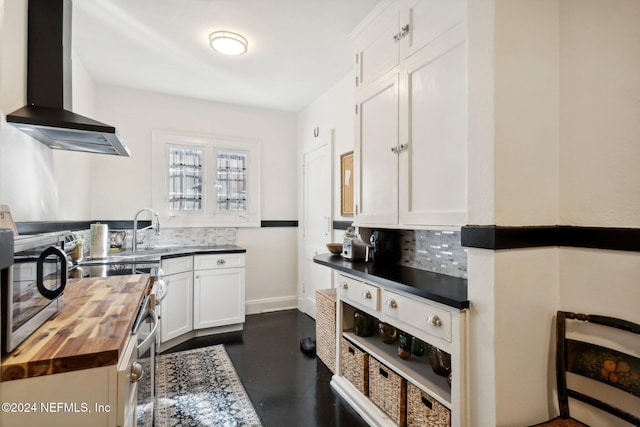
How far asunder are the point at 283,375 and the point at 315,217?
1806 mm

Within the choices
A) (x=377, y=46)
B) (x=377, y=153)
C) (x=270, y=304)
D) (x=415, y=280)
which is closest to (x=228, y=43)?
(x=377, y=46)

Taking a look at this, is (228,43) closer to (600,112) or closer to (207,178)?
(207,178)

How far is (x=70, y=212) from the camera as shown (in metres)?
2.56

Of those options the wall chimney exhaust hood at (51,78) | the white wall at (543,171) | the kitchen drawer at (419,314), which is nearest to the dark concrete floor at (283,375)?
the kitchen drawer at (419,314)

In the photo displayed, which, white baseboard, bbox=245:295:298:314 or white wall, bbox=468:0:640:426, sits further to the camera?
white baseboard, bbox=245:295:298:314

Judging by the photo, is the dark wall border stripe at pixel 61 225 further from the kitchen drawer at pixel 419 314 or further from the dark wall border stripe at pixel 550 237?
the dark wall border stripe at pixel 550 237

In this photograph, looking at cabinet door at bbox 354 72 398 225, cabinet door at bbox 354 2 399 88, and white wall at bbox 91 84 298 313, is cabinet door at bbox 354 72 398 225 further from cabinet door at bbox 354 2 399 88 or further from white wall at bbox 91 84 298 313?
white wall at bbox 91 84 298 313

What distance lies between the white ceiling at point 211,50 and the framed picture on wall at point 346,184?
0.84 metres

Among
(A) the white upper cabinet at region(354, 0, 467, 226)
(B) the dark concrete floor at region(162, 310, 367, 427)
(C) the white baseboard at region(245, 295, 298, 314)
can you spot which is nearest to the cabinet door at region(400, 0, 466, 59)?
(A) the white upper cabinet at region(354, 0, 467, 226)

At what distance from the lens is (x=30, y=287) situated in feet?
3.05

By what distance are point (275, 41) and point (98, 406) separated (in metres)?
2.50

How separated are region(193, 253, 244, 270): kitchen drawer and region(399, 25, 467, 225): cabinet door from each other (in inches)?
84.8

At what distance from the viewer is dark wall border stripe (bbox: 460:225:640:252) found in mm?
1192

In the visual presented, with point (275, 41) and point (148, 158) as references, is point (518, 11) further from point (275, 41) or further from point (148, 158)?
point (148, 158)
